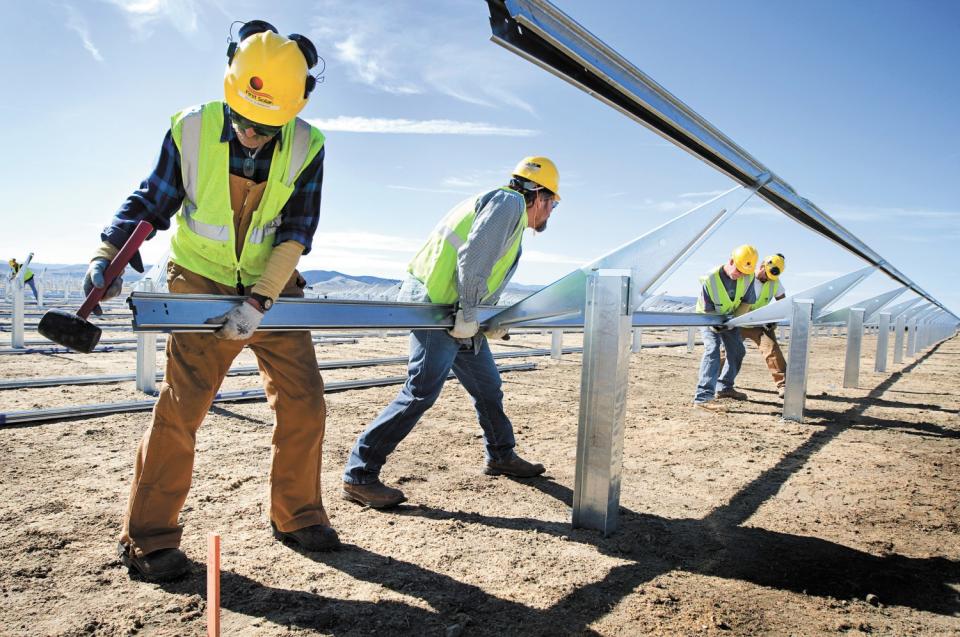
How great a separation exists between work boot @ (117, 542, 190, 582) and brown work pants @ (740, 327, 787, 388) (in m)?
6.35

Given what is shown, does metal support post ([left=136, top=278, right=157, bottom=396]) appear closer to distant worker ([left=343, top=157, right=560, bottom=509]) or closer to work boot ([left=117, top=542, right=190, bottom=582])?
distant worker ([left=343, top=157, right=560, bottom=509])

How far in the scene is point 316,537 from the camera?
2512mm

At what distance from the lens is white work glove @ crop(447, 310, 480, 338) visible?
2982 millimetres

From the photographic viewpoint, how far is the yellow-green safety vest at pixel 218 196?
2215 millimetres

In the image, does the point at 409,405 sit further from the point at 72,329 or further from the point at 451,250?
the point at 72,329

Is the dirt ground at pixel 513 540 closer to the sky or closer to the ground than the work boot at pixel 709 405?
closer to the ground

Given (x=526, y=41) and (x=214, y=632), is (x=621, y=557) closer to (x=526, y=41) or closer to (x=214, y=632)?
(x=214, y=632)

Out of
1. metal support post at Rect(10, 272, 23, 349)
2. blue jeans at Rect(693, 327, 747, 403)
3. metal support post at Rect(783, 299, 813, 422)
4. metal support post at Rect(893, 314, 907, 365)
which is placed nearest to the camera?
metal support post at Rect(783, 299, 813, 422)

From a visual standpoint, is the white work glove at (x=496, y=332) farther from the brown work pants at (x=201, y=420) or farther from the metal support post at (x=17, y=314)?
the metal support post at (x=17, y=314)

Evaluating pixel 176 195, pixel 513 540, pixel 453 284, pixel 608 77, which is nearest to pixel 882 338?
pixel 453 284

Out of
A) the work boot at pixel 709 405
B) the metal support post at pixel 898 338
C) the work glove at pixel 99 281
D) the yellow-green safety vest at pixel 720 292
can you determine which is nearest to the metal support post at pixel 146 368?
the work glove at pixel 99 281

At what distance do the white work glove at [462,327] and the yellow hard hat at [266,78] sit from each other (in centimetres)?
121

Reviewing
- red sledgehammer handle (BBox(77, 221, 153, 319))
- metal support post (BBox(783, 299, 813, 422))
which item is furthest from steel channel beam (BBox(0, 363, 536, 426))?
metal support post (BBox(783, 299, 813, 422))

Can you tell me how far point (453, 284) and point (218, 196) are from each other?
1.21 metres
